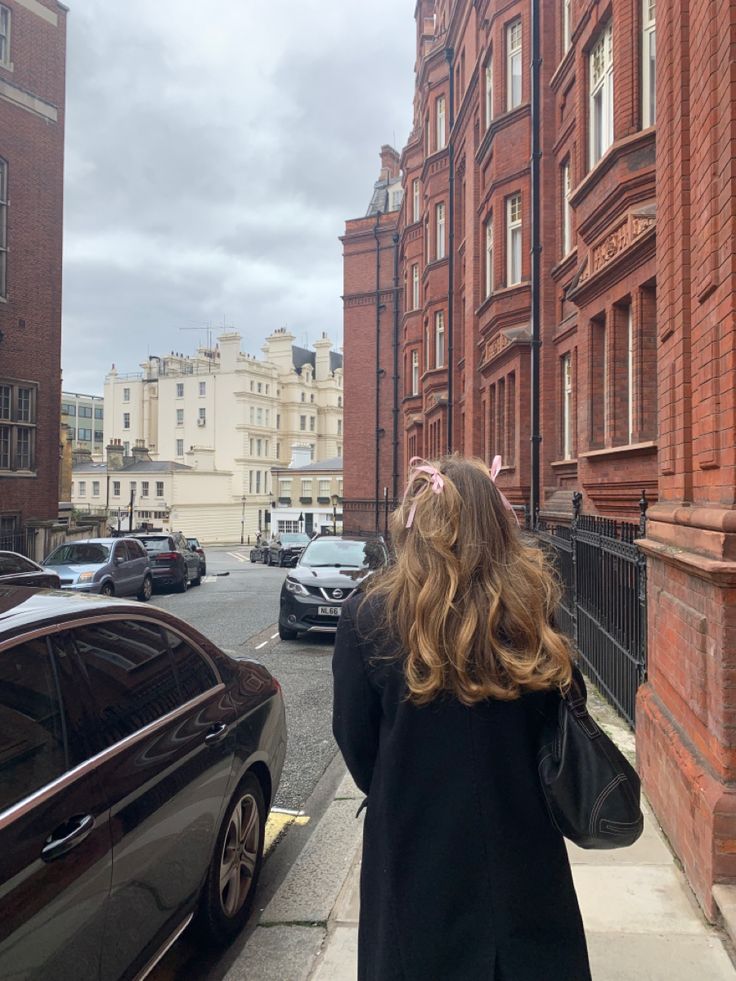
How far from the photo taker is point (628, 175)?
858 centimetres

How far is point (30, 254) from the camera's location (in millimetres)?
23906

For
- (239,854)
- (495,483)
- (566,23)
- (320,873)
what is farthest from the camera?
(566,23)

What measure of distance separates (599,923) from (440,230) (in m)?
25.2

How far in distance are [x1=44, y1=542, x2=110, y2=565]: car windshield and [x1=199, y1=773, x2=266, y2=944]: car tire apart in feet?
44.6

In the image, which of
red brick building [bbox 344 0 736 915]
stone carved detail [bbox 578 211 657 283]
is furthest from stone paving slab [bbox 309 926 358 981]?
stone carved detail [bbox 578 211 657 283]

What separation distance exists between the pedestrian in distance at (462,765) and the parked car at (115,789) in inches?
37.3

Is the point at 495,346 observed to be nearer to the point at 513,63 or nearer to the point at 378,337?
the point at 513,63

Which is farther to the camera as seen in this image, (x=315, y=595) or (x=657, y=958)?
(x=315, y=595)

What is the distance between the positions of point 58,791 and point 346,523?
36.9 m

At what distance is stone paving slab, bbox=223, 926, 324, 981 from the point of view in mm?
3141

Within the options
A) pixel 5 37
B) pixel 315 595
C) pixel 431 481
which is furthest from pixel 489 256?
pixel 5 37

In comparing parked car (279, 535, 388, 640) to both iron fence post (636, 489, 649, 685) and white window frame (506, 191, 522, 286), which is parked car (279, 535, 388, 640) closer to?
iron fence post (636, 489, 649, 685)

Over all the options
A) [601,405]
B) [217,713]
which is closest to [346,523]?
[601,405]

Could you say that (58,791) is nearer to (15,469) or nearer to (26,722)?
(26,722)
